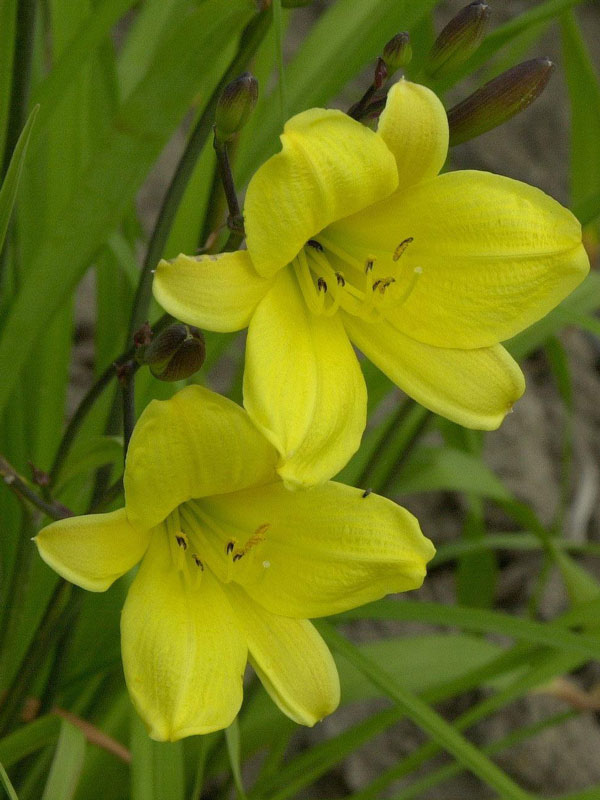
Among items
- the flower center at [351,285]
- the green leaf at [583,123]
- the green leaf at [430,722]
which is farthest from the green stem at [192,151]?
the green leaf at [583,123]

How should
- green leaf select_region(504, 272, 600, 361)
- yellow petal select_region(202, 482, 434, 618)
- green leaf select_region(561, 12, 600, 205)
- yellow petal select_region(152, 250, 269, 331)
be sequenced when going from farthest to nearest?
1. green leaf select_region(561, 12, 600, 205)
2. green leaf select_region(504, 272, 600, 361)
3. yellow petal select_region(202, 482, 434, 618)
4. yellow petal select_region(152, 250, 269, 331)

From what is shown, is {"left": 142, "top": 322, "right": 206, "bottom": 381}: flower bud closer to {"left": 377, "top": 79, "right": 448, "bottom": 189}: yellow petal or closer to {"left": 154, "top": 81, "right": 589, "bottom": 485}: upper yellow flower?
{"left": 154, "top": 81, "right": 589, "bottom": 485}: upper yellow flower

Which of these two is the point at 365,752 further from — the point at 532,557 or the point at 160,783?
the point at 160,783

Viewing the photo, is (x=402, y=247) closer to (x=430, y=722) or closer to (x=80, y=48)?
(x=80, y=48)

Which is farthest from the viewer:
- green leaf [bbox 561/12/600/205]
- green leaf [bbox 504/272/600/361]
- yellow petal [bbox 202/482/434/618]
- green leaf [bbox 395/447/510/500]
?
green leaf [bbox 395/447/510/500]

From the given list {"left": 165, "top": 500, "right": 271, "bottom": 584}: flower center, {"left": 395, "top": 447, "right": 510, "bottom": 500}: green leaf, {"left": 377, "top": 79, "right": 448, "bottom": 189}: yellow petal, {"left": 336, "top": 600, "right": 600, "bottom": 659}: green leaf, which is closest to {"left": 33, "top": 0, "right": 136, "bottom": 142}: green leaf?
{"left": 377, "top": 79, "right": 448, "bottom": 189}: yellow petal

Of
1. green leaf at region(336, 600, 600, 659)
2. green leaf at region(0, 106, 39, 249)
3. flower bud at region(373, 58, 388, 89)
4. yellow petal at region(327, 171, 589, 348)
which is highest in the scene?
green leaf at region(0, 106, 39, 249)

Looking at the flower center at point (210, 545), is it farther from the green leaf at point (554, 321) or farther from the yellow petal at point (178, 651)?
the green leaf at point (554, 321)

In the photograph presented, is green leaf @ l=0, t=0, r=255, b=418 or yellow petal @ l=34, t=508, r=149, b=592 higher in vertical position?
green leaf @ l=0, t=0, r=255, b=418

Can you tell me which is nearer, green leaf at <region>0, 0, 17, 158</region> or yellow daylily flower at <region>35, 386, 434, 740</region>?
yellow daylily flower at <region>35, 386, 434, 740</region>
